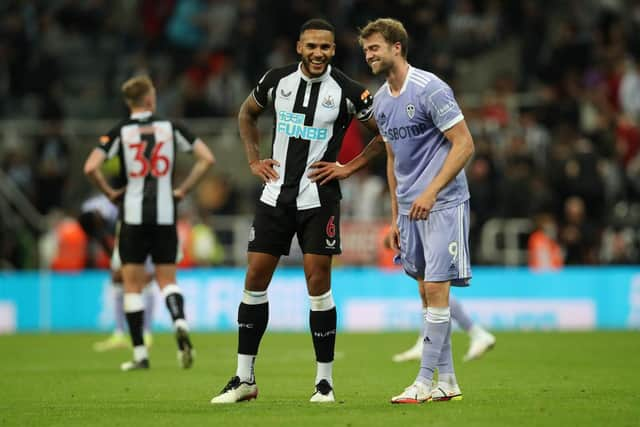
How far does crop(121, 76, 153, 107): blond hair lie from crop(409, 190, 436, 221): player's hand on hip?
4.64 metres

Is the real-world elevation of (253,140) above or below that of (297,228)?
above

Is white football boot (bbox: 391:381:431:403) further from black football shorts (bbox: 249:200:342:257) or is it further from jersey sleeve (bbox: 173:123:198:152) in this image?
jersey sleeve (bbox: 173:123:198:152)

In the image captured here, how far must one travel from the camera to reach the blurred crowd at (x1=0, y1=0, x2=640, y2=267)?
20109mm

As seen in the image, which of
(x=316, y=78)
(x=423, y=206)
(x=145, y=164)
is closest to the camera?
(x=423, y=206)

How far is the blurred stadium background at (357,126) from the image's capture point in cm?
1988

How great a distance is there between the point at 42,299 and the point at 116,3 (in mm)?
8509

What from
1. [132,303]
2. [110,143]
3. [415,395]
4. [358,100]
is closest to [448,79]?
[110,143]

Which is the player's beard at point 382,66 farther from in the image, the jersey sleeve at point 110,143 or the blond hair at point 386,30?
the jersey sleeve at point 110,143

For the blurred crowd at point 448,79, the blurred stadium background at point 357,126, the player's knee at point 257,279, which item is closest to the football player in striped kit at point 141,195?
the player's knee at point 257,279

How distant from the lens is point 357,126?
2114 cm

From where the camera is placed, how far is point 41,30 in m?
25.5

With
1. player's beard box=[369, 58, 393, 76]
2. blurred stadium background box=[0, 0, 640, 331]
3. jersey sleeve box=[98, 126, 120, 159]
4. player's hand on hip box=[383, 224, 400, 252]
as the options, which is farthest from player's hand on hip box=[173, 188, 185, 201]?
blurred stadium background box=[0, 0, 640, 331]

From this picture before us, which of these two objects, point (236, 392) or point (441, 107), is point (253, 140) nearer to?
point (441, 107)

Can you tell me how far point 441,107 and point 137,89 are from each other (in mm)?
4561
